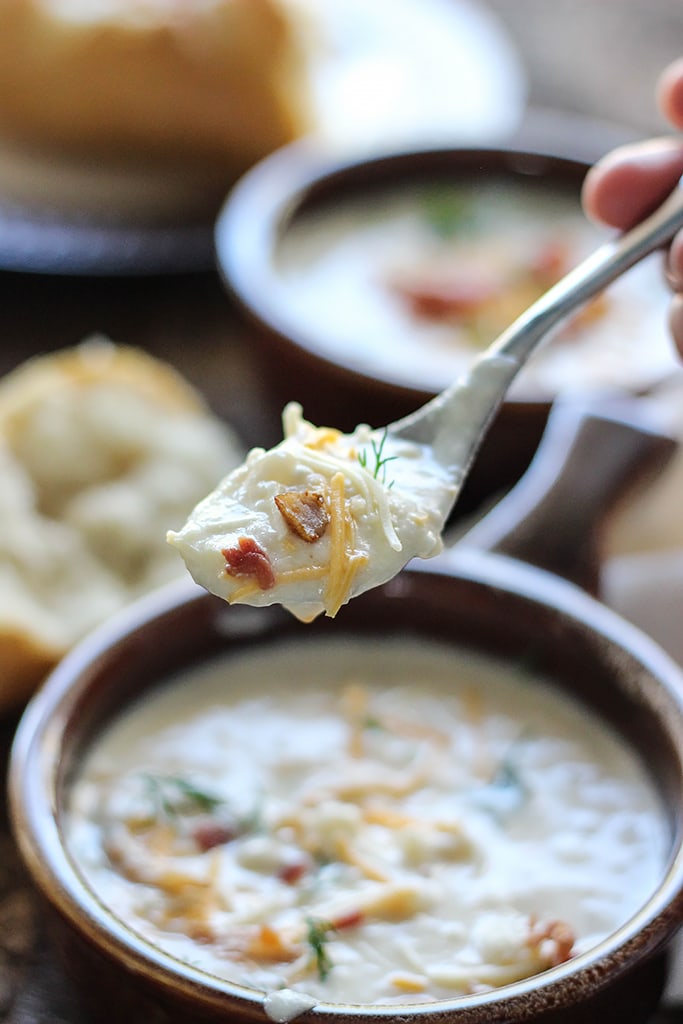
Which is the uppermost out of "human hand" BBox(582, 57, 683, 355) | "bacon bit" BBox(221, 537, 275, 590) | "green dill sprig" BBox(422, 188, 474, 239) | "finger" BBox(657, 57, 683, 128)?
"finger" BBox(657, 57, 683, 128)

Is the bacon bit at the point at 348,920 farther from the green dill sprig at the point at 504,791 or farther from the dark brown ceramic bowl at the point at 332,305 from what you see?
the dark brown ceramic bowl at the point at 332,305

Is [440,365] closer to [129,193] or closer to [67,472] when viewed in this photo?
[67,472]

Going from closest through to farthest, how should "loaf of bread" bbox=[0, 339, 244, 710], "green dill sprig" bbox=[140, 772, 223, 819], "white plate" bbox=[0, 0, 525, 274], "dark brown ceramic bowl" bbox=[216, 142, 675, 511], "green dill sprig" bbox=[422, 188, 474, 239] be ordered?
"green dill sprig" bbox=[140, 772, 223, 819]
"loaf of bread" bbox=[0, 339, 244, 710]
"dark brown ceramic bowl" bbox=[216, 142, 675, 511]
"white plate" bbox=[0, 0, 525, 274]
"green dill sprig" bbox=[422, 188, 474, 239]

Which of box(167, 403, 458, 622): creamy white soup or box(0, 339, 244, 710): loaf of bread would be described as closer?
box(167, 403, 458, 622): creamy white soup

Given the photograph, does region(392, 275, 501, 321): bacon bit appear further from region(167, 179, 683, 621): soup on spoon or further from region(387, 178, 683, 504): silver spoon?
region(167, 179, 683, 621): soup on spoon

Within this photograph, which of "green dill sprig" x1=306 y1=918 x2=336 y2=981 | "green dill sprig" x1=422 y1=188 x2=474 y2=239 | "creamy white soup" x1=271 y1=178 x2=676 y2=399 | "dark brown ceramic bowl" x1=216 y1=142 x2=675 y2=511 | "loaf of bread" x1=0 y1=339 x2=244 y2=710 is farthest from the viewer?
"green dill sprig" x1=422 y1=188 x2=474 y2=239

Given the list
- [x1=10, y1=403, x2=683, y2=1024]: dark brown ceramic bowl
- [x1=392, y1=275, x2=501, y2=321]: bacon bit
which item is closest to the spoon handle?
[x1=10, y1=403, x2=683, y2=1024]: dark brown ceramic bowl

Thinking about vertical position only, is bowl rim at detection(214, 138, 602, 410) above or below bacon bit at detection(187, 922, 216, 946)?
above

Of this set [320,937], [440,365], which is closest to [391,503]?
[320,937]
